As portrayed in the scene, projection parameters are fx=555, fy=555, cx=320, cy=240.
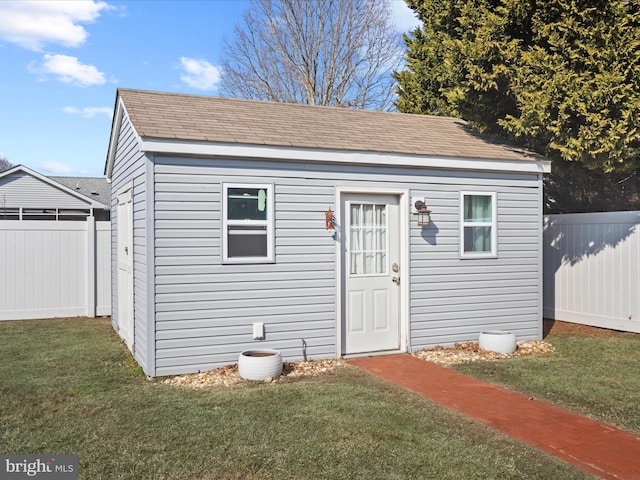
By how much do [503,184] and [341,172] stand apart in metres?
2.68

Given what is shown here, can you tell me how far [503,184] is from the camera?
838 centimetres

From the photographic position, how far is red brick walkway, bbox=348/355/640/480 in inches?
162

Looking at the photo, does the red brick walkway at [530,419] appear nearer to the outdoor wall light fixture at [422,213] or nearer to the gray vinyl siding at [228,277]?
the gray vinyl siding at [228,277]

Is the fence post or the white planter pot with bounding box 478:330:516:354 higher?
the fence post

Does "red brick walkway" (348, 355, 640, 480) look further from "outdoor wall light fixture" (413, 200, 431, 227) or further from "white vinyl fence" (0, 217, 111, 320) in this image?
"white vinyl fence" (0, 217, 111, 320)

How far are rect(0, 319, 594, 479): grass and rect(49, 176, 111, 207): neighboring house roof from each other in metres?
21.3

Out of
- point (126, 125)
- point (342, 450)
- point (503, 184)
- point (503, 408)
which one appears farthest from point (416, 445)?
point (126, 125)

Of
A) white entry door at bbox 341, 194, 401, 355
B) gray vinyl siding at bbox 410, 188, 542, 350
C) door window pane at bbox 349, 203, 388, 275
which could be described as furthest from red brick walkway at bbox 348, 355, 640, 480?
door window pane at bbox 349, 203, 388, 275

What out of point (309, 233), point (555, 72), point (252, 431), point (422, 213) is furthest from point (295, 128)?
point (252, 431)

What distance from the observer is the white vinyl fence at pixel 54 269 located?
10445 millimetres

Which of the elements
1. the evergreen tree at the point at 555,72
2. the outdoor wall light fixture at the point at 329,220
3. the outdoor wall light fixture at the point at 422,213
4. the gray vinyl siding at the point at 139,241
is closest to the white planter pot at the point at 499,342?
the outdoor wall light fixture at the point at 422,213

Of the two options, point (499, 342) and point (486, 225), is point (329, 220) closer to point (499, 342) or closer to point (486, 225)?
point (486, 225)

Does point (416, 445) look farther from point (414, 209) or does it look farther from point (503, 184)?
point (503, 184)

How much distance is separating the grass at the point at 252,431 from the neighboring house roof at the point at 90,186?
21.3m
